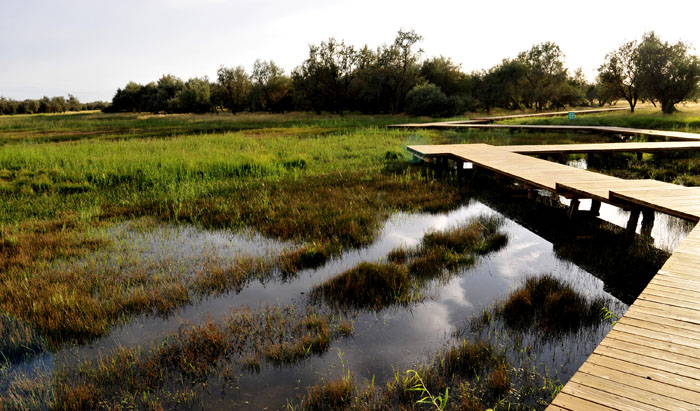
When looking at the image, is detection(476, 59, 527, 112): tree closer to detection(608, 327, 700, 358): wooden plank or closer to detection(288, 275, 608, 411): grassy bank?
detection(288, 275, 608, 411): grassy bank

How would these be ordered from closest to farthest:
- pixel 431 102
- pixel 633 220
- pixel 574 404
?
pixel 574 404 → pixel 633 220 → pixel 431 102

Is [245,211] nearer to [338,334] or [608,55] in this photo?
[338,334]

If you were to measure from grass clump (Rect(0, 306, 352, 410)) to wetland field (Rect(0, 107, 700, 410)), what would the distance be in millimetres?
18

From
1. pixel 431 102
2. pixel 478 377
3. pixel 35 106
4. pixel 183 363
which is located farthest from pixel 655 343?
pixel 35 106

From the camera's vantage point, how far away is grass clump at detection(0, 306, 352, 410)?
128 inches

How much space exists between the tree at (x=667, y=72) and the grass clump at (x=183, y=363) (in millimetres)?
37968

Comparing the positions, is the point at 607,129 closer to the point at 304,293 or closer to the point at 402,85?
the point at 304,293

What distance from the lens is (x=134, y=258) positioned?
6301 millimetres

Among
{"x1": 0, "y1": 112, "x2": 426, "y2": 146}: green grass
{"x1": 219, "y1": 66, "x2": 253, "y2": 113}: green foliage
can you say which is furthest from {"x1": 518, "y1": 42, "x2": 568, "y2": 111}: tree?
{"x1": 219, "y1": 66, "x2": 253, "y2": 113}: green foliage

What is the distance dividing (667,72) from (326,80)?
1374 inches

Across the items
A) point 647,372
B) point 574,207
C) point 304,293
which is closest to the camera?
point 647,372

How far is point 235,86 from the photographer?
6178 centimetres

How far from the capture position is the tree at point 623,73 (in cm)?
3494

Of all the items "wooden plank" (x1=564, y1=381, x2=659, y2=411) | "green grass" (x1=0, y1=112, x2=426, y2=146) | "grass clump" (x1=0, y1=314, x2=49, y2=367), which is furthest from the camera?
"green grass" (x1=0, y1=112, x2=426, y2=146)
